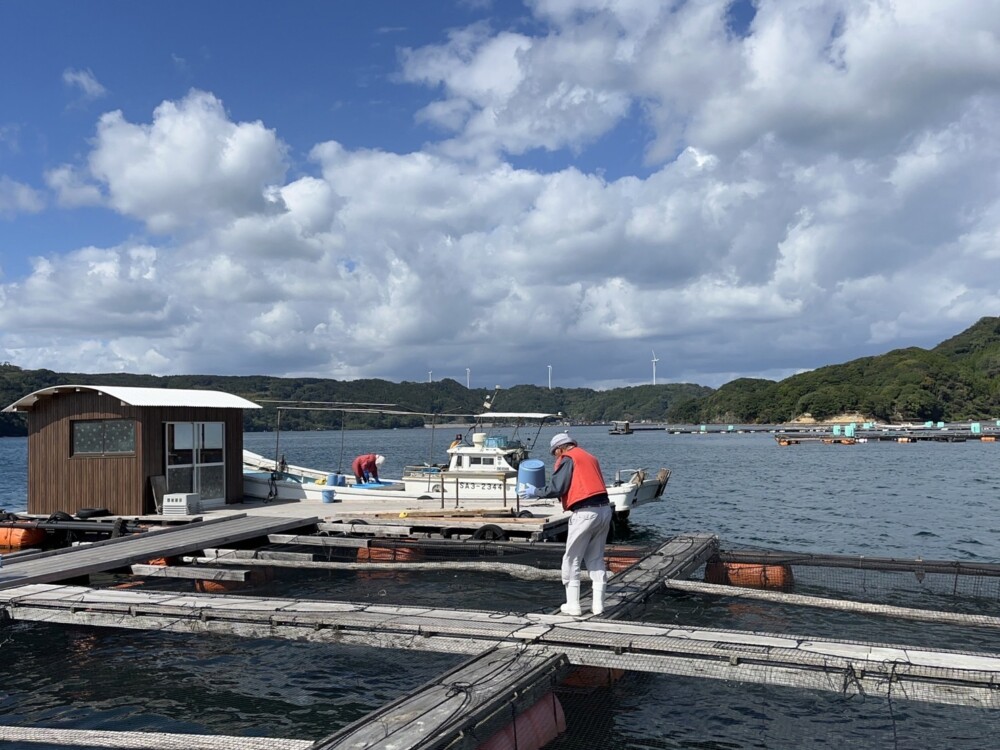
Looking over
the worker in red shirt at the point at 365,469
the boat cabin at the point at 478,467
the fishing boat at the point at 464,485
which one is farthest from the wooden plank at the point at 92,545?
the boat cabin at the point at 478,467

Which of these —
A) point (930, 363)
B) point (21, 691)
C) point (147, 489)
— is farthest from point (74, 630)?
point (930, 363)

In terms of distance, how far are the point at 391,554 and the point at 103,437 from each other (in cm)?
893

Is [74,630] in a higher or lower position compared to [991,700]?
lower

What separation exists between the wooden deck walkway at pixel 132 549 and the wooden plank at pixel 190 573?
0.63 m

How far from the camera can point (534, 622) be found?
974 cm

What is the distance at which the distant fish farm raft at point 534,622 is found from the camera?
758cm

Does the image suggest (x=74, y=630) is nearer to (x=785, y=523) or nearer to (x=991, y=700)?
(x=991, y=700)

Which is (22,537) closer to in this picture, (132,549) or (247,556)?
(132,549)

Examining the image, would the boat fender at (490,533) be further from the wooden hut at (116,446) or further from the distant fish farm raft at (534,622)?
the wooden hut at (116,446)

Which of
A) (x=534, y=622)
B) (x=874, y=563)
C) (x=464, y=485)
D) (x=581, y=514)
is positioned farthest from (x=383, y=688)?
(x=464, y=485)

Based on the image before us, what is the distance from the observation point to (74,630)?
1336cm

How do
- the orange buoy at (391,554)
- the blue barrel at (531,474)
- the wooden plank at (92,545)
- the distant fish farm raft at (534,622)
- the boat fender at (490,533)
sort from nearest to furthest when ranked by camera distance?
the distant fish farm raft at (534,622)
the wooden plank at (92,545)
the orange buoy at (391,554)
the boat fender at (490,533)
the blue barrel at (531,474)

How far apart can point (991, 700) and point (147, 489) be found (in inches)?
764

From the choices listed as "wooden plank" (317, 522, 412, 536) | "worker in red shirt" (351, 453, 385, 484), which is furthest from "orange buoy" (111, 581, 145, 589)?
"worker in red shirt" (351, 453, 385, 484)
